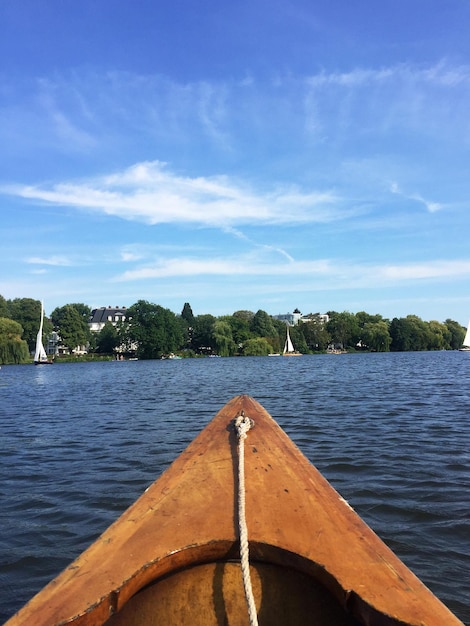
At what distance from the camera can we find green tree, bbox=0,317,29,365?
193ft

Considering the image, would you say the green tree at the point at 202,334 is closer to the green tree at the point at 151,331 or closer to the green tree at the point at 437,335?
the green tree at the point at 151,331

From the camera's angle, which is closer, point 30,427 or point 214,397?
point 30,427

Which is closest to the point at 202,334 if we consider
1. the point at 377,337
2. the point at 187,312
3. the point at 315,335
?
the point at 187,312

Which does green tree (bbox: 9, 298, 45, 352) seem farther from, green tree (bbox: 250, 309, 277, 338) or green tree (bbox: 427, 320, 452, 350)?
green tree (bbox: 427, 320, 452, 350)

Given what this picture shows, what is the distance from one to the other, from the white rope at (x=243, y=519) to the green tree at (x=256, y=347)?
281ft

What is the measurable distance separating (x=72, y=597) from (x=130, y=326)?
283ft

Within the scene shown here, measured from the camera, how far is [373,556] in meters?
2.49

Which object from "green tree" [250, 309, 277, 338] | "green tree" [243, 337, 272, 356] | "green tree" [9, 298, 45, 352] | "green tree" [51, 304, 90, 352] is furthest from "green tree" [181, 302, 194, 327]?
"green tree" [9, 298, 45, 352]

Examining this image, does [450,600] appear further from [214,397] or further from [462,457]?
[214,397]

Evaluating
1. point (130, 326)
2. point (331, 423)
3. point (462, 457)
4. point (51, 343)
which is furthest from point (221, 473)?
point (51, 343)

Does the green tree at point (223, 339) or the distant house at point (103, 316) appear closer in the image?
the green tree at point (223, 339)

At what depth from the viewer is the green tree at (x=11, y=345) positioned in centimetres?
5894

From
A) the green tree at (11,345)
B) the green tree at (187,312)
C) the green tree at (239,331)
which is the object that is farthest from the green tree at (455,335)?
the green tree at (11,345)

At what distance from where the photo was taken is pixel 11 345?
59125mm
